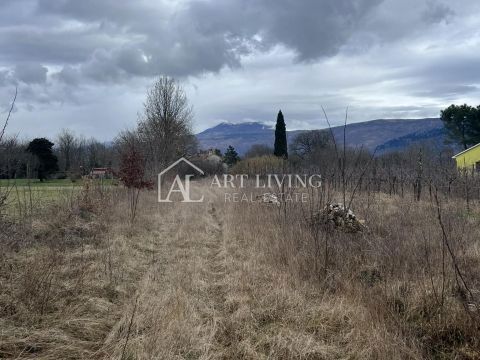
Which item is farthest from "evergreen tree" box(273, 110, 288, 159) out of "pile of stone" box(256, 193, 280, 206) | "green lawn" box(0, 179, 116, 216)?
"pile of stone" box(256, 193, 280, 206)

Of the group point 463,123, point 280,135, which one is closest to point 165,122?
point 280,135

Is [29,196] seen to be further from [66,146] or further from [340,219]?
[66,146]

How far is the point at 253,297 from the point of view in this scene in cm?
451

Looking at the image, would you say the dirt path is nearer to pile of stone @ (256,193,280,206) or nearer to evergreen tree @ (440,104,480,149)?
pile of stone @ (256,193,280,206)

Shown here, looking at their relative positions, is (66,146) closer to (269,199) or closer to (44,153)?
(44,153)

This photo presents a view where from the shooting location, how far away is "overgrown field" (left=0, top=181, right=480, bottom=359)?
3.32m

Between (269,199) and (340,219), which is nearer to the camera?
(340,219)

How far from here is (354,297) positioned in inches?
164

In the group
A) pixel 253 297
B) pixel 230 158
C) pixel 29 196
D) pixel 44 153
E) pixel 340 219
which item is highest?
pixel 44 153

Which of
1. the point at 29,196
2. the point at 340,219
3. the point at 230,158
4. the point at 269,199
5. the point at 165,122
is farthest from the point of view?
the point at 230,158

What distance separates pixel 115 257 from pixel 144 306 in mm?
2450

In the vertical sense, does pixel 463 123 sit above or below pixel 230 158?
above

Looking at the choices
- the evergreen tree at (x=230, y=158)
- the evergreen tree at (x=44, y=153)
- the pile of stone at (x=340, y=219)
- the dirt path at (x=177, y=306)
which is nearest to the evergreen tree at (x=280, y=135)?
the evergreen tree at (x=230, y=158)

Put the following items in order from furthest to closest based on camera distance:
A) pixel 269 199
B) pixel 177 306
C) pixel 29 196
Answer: pixel 269 199
pixel 29 196
pixel 177 306
